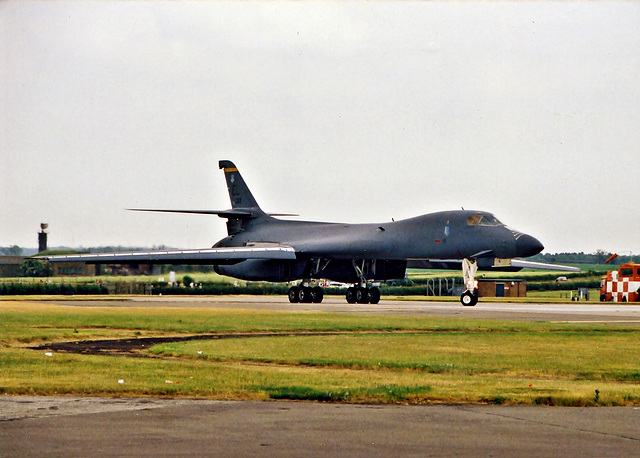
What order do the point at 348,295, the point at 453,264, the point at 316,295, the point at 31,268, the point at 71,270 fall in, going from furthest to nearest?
1. the point at 71,270
2. the point at 31,268
3. the point at 316,295
4. the point at 348,295
5. the point at 453,264

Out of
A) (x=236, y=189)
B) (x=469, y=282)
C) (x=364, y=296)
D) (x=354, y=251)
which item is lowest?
(x=364, y=296)

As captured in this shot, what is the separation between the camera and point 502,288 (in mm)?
63406

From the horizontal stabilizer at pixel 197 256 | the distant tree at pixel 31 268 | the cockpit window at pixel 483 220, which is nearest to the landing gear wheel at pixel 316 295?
the horizontal stabilizer at pixel 197 256

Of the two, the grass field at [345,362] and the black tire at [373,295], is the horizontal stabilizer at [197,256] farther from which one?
the grass field at [345,362]

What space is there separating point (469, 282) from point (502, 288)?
28.6 meters

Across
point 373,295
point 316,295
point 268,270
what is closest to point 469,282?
point 373,295

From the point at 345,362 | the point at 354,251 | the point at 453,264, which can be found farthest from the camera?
the point at 354,251

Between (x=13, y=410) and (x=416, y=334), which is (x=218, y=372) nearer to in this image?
(x=13, y=410)

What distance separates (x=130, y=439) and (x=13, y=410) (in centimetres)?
208

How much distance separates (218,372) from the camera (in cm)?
1219

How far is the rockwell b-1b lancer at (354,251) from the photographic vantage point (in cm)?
3481

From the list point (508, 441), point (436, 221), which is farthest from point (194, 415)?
point (436, 221)

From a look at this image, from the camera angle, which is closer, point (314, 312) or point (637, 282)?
point (314, 312)

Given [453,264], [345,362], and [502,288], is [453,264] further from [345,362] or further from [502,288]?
[502,288]
